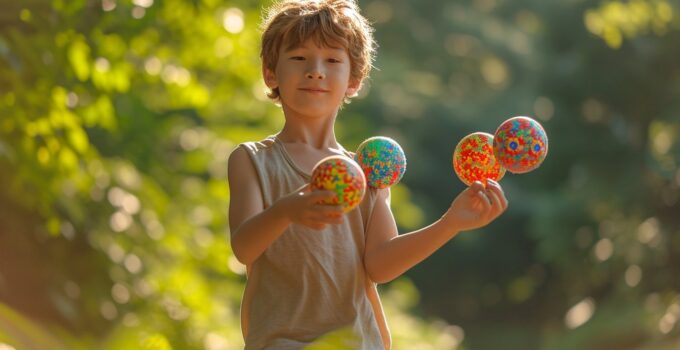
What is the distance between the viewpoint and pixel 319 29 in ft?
7.13

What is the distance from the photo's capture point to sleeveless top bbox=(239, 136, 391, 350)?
209 centimetres

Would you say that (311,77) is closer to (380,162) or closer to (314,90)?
(314,90)

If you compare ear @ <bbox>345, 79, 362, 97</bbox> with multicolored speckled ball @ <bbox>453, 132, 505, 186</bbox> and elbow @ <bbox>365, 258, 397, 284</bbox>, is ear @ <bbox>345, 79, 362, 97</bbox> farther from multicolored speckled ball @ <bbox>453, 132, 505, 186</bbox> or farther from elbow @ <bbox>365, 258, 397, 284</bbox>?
elbow @ <bbox>365, 258, 397, 284</bbox>

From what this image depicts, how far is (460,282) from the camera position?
16141 mm

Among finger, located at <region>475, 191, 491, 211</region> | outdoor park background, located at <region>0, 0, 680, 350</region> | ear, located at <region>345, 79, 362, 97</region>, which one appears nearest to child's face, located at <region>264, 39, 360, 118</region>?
ear, located at <region>345, 79, 362, 97</region>

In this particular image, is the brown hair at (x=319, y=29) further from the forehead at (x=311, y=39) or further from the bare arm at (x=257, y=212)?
the bare arm at (x=257, y=212)

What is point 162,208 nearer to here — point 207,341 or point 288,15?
point 207,341

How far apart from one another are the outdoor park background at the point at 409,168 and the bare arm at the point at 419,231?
454mm

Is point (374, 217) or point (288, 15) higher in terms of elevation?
point (288, 15)

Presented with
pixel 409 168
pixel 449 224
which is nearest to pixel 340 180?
pixel 449 224

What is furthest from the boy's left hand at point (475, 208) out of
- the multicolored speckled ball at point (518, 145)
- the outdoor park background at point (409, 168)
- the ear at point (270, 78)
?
the outdoor park background at point (409, 168)

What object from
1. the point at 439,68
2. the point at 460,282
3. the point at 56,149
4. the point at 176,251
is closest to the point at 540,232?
the point at 460,282

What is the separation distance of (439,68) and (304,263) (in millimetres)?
14873

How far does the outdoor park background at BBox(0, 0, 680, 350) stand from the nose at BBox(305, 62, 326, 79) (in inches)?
21.5
